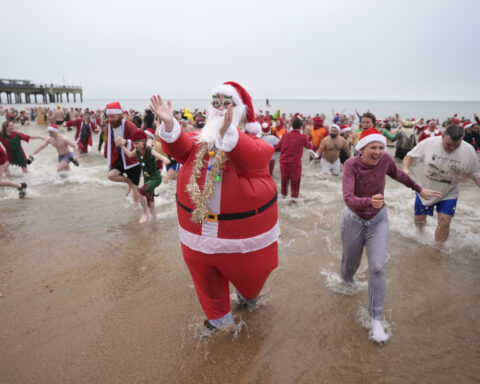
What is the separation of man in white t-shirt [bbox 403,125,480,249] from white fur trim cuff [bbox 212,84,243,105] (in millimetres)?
2460

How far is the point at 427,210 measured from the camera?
15.1 ft

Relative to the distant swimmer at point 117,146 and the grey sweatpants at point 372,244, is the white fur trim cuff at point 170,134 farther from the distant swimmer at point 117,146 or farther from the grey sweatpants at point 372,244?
the distant swimmer at point 117,146

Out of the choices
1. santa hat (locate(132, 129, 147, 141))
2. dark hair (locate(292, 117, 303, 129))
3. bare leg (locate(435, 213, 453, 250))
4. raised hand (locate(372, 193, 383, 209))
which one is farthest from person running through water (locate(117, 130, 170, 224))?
bare leg (locate(435, 213, 453, 250))

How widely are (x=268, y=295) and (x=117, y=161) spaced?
3.67 meters

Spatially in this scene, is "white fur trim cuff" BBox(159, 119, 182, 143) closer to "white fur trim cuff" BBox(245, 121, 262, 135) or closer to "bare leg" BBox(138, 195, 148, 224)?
"white fur trim cuff" BBox(245, 121, 262, 135)

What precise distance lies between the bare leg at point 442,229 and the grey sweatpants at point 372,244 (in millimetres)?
1802

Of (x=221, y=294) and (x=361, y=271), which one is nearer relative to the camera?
(x=221, y=294)

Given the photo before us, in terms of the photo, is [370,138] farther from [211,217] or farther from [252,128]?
[211,217]

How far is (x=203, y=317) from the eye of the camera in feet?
10.2

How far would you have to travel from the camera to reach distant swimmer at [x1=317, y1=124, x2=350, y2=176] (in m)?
7.97

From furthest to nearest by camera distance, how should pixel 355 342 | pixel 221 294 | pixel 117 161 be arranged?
pixel 117 161, pixel 355 342, pixel 221 294

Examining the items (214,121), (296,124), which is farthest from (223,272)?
(296,124)

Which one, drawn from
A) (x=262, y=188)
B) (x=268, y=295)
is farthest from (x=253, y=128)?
(x=268, y=295)

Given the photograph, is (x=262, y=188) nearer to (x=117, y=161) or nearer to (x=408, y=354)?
(x=408, y=354)
